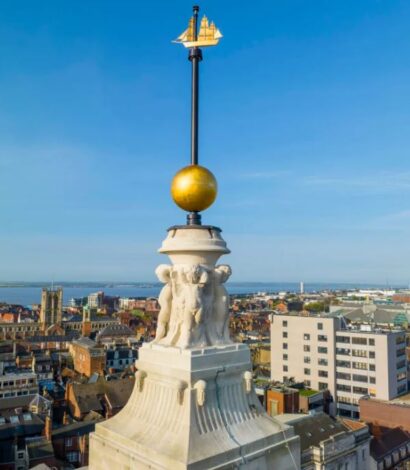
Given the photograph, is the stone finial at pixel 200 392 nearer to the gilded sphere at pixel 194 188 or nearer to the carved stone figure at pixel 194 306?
the carved stone figure at pixel 194 306

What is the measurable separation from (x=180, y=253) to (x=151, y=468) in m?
3.61

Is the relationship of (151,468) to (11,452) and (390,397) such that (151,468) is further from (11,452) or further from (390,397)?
(390,397)

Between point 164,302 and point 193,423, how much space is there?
2.29 meters

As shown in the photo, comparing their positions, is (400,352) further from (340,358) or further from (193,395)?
(193,395)

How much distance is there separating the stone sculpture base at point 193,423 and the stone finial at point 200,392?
0.02 meters

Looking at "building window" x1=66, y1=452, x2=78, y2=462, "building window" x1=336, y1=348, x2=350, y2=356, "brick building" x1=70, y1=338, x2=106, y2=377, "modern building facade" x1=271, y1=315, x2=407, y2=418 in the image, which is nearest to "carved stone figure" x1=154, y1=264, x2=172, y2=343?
"building window" x1=66, y1=452, x2=78, y2=462

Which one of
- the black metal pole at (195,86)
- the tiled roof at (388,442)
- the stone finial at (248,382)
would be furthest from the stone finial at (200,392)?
the tiled roof at (388,442)

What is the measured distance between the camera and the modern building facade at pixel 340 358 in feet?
172

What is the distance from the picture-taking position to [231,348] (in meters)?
7.95

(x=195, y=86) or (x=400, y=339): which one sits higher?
(x=195, y=86)

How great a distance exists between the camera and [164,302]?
833cm

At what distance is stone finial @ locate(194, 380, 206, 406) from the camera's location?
279 inches

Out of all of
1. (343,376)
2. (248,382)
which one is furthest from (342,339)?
(248,382)

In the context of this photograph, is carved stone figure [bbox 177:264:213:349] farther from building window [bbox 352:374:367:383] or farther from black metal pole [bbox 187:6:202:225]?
building window [bbox 352:374:367:383]
